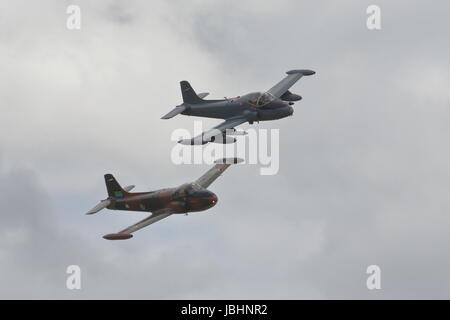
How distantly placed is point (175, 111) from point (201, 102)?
2689 millimetres

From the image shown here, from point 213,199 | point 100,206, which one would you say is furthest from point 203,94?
point 213,199

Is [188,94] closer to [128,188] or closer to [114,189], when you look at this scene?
[128,188]

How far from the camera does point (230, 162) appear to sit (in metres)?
108

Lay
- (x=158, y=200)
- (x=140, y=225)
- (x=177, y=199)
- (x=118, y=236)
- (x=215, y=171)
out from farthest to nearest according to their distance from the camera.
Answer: (x=215, y=171) < (x=158, y=200) < (x=177, y=199) < (x=140, y=225) < (x=118, y=236)

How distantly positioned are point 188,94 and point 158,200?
59.4 feet

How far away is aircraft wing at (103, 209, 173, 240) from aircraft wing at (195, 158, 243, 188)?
648 cm

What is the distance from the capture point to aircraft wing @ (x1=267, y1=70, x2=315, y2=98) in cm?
11929

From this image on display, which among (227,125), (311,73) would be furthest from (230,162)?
(311,73)

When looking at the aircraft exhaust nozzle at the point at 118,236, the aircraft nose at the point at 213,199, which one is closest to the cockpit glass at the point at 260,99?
the aircraft nose at the point at 213,199

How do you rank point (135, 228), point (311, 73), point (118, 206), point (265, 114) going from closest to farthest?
point (135, 228) → point (118, 206) → point (265, 114) → point (311, 73)

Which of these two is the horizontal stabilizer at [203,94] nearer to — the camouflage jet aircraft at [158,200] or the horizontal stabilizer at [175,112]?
the horizontal stabilizer at [175,112]

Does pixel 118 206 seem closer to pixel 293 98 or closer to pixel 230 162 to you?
pixel 230 162

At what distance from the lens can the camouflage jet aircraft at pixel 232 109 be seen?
356 ft

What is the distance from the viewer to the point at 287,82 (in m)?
122
